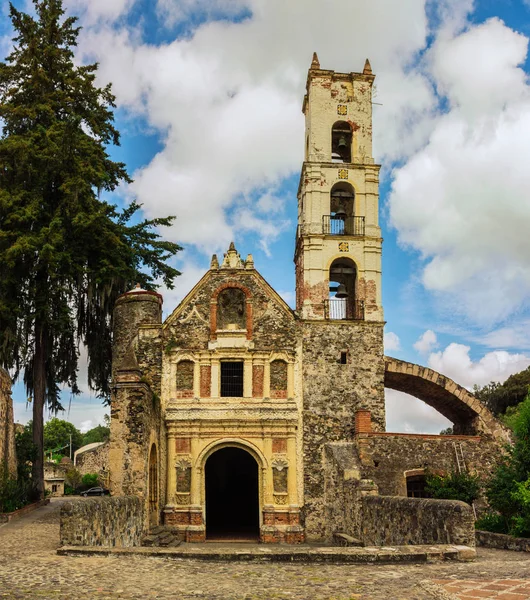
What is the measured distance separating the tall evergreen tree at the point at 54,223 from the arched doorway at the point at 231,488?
6.11 m

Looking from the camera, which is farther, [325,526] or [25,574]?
[325,526]

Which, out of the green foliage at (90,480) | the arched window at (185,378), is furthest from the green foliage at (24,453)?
the green foliage at (90,480)

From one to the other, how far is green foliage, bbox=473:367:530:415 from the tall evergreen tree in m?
30.5

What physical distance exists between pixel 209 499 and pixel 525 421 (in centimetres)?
1693

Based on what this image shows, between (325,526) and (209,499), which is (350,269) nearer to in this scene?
(325,526)

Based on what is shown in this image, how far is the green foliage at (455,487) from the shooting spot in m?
23.0

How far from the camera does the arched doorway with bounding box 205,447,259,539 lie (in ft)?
100

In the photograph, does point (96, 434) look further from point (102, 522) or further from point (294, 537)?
point (102, 522)

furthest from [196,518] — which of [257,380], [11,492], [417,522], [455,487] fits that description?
[417,522]

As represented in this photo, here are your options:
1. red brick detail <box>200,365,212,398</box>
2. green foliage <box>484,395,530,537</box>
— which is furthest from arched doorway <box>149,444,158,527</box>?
green foliage <box>484,395,530,537</box>

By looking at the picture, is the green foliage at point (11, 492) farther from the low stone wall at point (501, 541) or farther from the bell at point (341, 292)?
the low stone wall at point (501, 541)

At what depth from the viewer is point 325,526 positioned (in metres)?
24.0

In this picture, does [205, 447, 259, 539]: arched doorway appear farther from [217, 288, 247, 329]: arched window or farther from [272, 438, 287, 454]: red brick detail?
[217, 288, 247, 329]: arched window

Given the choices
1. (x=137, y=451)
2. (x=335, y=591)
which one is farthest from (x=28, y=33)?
(x=335, y=591)
